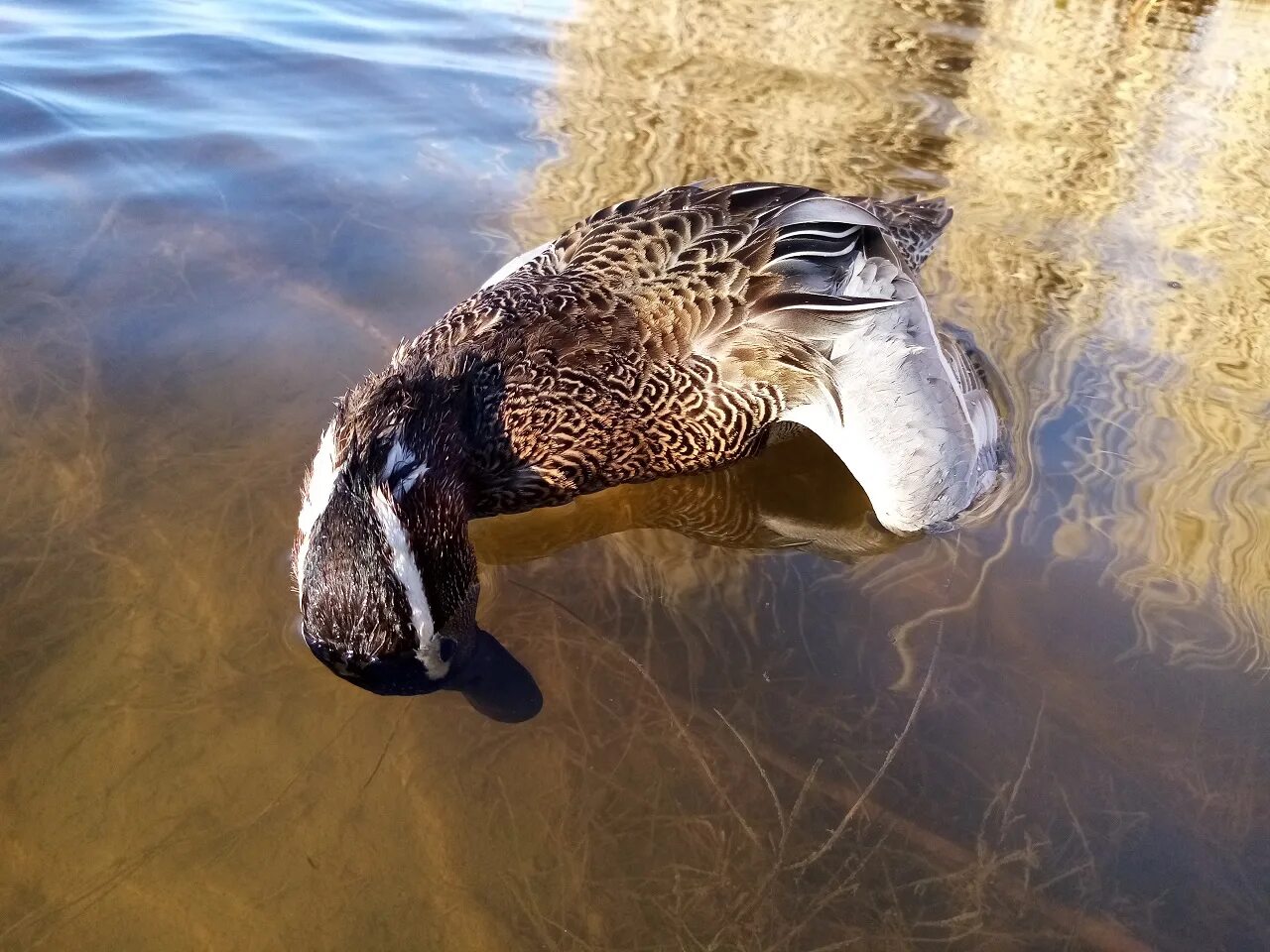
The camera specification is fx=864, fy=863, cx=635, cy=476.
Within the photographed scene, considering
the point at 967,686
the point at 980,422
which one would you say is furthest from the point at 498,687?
the point at 980,422

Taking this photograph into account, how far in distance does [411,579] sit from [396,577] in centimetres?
7

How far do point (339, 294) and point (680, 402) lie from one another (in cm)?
210

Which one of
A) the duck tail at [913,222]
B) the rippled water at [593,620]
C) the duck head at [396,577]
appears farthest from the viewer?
the duck tail at [913,222]

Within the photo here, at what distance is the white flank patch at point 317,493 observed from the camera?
7.63 ft

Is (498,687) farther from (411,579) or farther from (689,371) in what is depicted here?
(689,371)

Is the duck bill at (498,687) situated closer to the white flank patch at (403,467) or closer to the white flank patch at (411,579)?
the white flank patch at (411,579)

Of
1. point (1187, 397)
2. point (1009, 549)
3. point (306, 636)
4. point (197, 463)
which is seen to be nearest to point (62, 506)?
point (197, 463)

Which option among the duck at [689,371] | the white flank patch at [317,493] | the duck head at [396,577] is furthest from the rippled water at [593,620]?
the white flank patch at [317,493]

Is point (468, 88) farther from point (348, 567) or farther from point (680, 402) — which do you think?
point (348, 567)

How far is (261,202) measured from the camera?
4961 millimetres

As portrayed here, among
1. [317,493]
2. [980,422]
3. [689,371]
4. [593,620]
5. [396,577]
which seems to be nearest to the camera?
[396,577]

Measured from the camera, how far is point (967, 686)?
2889mm

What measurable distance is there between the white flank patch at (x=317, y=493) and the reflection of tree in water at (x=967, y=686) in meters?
0.79

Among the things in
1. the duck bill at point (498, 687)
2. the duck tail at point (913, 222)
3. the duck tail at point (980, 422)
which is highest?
the duck tail at point (913, 222)
